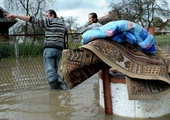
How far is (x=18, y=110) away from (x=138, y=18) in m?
35.9

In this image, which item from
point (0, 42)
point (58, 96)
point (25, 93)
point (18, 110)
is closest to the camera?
point (18, 110)

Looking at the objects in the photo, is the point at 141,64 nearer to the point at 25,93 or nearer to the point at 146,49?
the point at 146,49

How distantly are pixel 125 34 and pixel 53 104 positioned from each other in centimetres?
185

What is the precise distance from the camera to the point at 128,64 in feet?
12.5

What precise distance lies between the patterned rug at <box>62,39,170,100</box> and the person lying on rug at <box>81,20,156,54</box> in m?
0.08

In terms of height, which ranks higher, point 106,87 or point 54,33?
point 54,33

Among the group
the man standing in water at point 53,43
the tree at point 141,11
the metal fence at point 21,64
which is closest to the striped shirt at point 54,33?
the man standing in water at point 53,43

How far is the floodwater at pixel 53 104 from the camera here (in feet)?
13.9

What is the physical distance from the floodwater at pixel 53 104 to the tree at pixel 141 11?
33.6 meters

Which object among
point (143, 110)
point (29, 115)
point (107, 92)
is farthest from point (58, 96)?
point (143, 110)

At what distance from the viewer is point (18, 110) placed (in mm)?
4688

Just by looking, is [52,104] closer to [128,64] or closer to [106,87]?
[106,87]

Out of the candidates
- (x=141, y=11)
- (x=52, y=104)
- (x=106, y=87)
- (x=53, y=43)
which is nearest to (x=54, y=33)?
(x=53, y=43)

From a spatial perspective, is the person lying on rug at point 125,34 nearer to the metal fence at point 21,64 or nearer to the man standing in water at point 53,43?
the man standing in water at point 53,43
